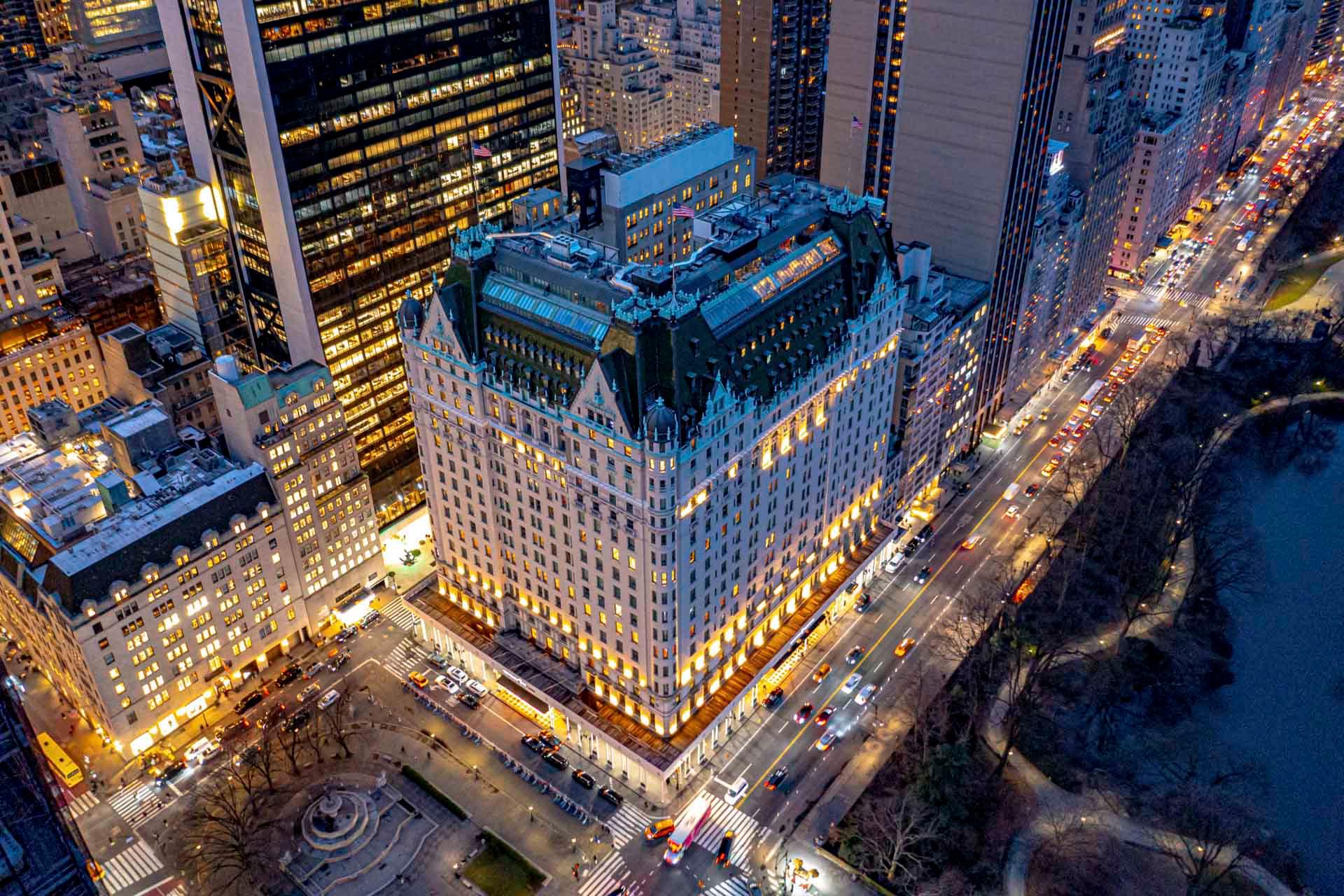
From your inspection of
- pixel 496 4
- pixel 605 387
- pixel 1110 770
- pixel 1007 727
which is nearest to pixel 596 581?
pixel 605 387

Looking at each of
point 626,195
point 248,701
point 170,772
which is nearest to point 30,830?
point 170,772

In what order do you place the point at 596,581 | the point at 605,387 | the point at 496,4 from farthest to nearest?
the point at 496,4
the point at 596,581
the point at 605,387

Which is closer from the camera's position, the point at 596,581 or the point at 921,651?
the point at 596,581

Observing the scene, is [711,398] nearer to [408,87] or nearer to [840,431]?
[840,431]

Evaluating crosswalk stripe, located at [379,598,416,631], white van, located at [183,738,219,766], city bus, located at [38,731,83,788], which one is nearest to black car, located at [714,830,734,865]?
crosswalk stripe, located at [379,598,416,631]

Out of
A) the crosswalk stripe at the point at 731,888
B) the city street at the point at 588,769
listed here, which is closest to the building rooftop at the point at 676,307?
the city street at the point at 588,769

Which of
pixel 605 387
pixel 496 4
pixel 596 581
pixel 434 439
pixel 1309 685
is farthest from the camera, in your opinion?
pixel 496 4

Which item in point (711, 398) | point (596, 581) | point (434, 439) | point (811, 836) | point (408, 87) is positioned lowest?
point (811, 836)
